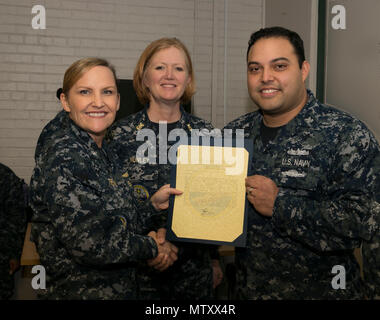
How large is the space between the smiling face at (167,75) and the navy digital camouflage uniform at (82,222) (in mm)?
601

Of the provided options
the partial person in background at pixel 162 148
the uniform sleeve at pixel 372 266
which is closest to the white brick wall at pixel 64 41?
the partial person in background at pixel 162 148

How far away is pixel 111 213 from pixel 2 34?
3.88 metres

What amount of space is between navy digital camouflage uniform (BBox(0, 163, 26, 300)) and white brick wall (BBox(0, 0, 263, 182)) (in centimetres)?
199

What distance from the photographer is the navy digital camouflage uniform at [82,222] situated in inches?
51.2

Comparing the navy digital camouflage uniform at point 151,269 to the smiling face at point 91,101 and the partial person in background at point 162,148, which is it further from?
the smiling face at point 91,101

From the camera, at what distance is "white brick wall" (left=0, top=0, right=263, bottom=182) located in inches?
169

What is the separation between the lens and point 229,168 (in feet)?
5.15

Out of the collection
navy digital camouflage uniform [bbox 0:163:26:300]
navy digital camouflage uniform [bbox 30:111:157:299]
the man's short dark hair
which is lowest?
navy digital camouflage uniform [bbox 0:163:26:300]

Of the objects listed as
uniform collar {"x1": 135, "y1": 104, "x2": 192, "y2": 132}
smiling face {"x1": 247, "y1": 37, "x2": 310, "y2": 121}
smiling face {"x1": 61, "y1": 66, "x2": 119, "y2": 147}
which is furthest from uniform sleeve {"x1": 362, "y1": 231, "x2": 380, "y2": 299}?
smiling face {"x1": 61, "y1": 66, "x2": 119, "y2": 147}

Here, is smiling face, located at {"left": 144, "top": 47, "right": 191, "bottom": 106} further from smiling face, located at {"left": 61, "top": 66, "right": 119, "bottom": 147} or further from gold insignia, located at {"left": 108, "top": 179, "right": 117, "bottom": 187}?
gold insignia, located at {"left": 108, "top": 179, "right": 117, "bottom": 187}

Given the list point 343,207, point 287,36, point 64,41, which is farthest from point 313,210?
point 64,41

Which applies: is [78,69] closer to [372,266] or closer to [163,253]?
[163,253]
